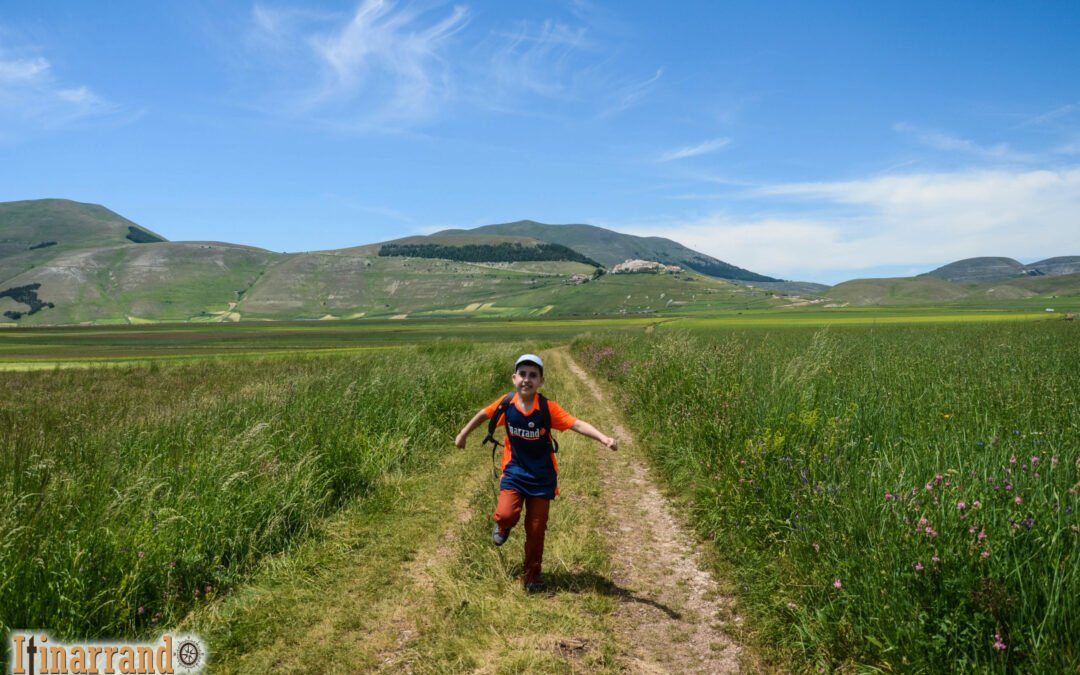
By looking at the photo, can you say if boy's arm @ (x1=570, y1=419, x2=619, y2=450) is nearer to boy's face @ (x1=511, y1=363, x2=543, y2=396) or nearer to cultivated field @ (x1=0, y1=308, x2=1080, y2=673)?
boy's face @ (x1=511, y1=363, x2=543, y2=396)

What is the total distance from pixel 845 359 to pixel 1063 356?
4.41 m

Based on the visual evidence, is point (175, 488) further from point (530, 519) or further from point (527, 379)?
point (527, 379)

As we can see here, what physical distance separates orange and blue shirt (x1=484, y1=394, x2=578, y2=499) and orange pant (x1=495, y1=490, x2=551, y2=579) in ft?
0.26

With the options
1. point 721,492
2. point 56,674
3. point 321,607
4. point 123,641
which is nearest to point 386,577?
point 321,607

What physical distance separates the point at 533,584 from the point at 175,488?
444 cm

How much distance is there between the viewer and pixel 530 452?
5.17m

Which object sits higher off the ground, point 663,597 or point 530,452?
point 530,452

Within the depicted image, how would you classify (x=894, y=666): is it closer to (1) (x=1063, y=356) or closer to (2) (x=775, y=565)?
(2) (x=775, y=565)

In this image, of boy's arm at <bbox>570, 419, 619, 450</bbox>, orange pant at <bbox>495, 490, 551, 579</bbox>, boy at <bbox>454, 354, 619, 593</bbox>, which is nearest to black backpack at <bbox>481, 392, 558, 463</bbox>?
boy at <bbox>454, 354, 619, 593</bbox>

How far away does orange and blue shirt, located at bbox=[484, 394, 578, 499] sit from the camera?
5.08 m

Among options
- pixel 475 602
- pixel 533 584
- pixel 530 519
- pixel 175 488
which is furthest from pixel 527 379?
pixel 175 488

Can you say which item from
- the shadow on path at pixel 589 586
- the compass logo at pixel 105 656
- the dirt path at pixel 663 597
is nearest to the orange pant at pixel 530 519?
the shadow on path at pixel 589 586

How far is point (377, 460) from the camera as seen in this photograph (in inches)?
338

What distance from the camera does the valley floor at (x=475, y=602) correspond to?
3.86 m
